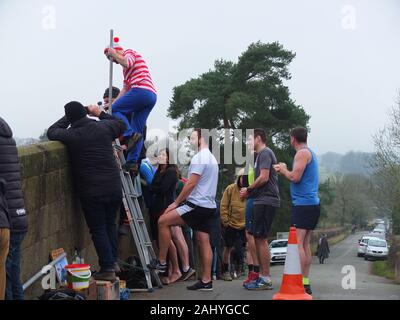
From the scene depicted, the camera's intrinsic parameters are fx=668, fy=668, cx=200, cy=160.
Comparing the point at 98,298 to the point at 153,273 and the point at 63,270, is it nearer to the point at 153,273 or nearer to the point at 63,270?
the point at 63,270

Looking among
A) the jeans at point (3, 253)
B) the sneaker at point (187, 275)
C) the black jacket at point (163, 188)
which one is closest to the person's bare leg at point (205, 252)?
the black jacket at point (163, 188)

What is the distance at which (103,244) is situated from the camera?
6.96 m

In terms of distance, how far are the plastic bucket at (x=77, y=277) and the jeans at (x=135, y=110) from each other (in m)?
2.36

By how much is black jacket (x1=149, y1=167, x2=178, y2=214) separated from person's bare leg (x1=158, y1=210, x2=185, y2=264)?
90cm

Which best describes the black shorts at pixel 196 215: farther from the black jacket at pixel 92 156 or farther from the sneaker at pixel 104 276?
the sneaker at pixel 104 276

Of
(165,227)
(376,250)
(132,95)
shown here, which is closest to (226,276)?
(165,227)

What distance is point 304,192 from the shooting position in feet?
25.2

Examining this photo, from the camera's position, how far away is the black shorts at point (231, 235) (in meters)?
11.1

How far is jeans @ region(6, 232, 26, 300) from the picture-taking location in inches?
213

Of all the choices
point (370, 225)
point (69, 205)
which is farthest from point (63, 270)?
point (370, 225)

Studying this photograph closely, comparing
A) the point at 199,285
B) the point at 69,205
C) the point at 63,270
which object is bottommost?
the point at 199,285

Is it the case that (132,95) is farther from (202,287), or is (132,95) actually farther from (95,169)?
(202,287)

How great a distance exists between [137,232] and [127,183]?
640 millimetres

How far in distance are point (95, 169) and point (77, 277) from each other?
3.90 feet
